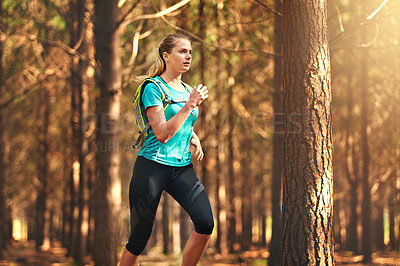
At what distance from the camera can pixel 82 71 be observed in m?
11.5

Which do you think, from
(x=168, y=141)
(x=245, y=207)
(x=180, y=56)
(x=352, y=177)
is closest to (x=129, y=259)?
(x=168, y=141)

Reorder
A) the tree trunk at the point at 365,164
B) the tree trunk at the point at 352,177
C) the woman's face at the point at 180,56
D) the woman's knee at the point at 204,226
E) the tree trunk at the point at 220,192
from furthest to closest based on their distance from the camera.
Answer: the tree trunk at the point at 220,192 < the tree trunk at the point at 352,177 < the tree trunk at the point at 365,164 < the woman's face at the point at 180,56 < the woman's knee at the point at 204,226

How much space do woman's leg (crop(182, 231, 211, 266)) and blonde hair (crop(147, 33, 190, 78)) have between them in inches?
56.4

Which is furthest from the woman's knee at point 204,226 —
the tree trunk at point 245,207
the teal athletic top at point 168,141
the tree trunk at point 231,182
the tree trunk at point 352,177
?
the tree trunk at point 245,207

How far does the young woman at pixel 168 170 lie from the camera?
13.3 ft

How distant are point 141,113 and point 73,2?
5.97 meters

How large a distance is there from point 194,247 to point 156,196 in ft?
1.75

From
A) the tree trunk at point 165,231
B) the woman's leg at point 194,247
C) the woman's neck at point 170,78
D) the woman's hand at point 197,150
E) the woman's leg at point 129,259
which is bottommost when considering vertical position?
the tree trunk at point 165,231

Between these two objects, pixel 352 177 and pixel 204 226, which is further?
pixel 352 177

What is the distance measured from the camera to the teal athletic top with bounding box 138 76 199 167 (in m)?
4.09

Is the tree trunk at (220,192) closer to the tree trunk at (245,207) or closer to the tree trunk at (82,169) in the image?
the tree trunk at (245,207)

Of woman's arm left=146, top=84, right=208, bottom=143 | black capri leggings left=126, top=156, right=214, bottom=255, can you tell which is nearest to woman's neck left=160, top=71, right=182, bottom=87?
woman's arm left=146, top=84, right=208, bottom=143

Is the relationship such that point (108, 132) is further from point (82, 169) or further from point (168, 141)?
point (82, 169)

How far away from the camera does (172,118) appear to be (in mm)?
3949
